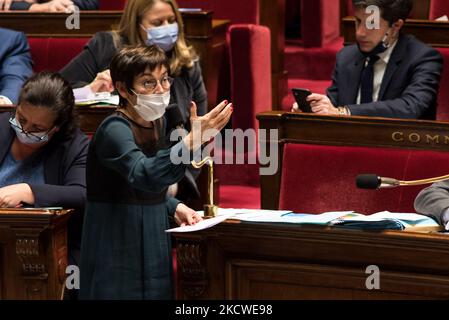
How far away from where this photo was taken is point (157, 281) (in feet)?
4.39

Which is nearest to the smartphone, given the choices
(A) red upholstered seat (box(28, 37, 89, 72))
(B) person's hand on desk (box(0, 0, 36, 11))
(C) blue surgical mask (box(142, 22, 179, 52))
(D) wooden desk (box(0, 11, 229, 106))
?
(C) blue surgical mask (box(142, 22, 179, 52))

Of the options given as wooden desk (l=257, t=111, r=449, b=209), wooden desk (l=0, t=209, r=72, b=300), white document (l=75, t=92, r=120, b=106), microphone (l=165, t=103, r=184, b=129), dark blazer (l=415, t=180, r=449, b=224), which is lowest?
wooden desk (l=0, t=209, r=72, b=300)

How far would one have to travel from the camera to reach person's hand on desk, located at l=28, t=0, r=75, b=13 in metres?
2.46

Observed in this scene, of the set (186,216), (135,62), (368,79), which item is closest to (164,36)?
(368,79)

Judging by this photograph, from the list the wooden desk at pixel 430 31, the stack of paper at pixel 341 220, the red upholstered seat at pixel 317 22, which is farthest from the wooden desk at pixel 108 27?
the stack of paper at pixel 341 220

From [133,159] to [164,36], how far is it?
30.2 inches

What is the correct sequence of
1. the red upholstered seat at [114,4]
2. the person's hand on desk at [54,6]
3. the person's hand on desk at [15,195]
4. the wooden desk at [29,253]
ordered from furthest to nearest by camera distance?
the red upholstered seat at [114,4]
the person's hand on desk at [54,6]
the person's hand on desk at [15,195]
the wooden desk at [29,253]

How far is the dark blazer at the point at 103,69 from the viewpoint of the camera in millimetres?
2047

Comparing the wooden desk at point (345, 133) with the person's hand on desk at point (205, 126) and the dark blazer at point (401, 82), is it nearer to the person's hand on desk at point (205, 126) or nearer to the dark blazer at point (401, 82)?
the dark blazer at point (401, 82)

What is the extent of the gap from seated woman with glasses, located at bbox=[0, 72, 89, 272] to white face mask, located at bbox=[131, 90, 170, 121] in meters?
0.28

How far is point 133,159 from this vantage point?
50.8 inches

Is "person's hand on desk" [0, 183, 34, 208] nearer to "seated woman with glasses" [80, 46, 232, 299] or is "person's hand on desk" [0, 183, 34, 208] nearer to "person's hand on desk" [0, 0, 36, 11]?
"seated woman with glasses" [80, 46, 232, 299]

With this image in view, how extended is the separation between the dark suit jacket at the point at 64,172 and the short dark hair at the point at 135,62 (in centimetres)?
→ 28
